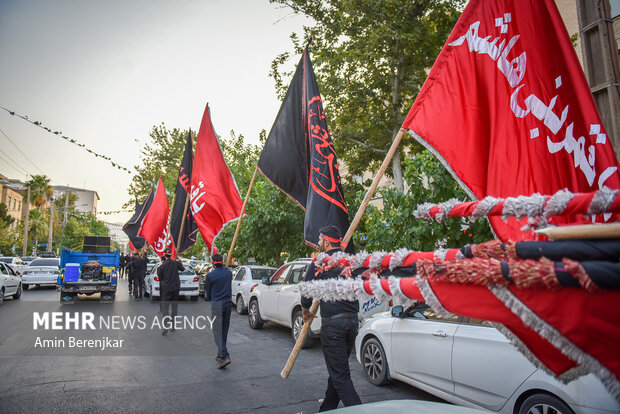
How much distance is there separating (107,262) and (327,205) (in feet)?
47.2

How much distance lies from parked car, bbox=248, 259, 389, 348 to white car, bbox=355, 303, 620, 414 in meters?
1.81

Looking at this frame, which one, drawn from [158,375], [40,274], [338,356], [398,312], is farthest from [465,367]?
[40,274]

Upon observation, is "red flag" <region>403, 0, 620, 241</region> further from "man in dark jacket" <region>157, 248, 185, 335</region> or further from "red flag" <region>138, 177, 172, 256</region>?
"red flag" <region>138, 177, 172, 256</region>

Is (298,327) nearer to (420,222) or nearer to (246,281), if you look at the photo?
(420,222)

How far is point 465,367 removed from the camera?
4.46m

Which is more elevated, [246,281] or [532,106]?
[532,106]

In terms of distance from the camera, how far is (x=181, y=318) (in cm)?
1209

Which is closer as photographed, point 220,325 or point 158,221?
point 220,325

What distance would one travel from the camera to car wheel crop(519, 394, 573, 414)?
11.7ft

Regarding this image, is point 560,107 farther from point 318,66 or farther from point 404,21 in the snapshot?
point 318,66

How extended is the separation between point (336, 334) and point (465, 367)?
5.35 ft

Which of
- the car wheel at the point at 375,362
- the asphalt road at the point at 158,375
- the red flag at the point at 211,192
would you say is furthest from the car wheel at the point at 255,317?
the car wheel at the point at 375,362

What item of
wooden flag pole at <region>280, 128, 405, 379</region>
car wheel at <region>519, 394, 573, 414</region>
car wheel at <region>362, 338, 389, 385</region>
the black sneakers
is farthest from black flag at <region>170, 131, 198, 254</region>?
car wheel at <region>519, 394, 573, 414</region>

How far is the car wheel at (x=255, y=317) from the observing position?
1086 cm
